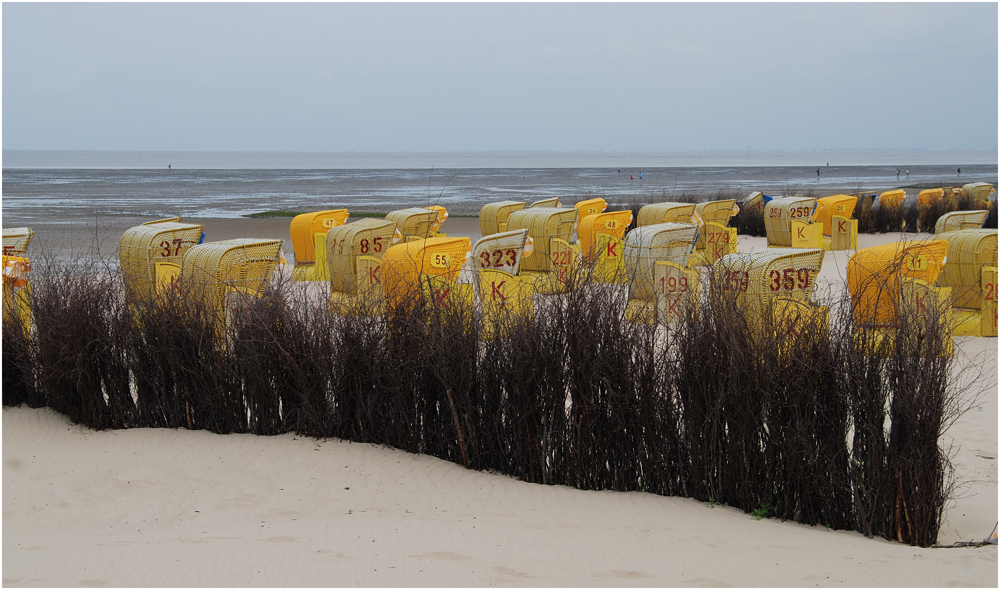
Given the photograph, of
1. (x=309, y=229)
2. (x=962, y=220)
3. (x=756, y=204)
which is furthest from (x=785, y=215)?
(x=309, y=229)

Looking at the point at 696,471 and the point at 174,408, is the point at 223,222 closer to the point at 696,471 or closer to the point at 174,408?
the point at 174,408

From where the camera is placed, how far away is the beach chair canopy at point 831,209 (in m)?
19.9

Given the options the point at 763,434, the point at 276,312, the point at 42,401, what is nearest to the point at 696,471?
the point at 763,434

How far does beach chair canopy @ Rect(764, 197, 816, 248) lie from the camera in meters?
19.5

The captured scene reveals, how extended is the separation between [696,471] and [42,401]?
19.8ft

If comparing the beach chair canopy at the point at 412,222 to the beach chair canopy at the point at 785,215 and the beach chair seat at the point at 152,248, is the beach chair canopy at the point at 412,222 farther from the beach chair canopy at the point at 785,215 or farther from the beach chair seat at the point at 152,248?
the beach chair canopy at the point at 785,215

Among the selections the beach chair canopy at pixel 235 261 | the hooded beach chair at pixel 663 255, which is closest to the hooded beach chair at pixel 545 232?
the hooded beach chair at pixel 663 255

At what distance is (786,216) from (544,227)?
332 inches

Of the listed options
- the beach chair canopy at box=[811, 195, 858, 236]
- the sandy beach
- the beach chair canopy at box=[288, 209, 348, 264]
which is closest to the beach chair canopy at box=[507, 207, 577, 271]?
the beach chair canopy at box=[288, 209, 348, 264]

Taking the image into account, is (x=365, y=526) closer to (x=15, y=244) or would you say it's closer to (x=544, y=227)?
(x=15, y=244)

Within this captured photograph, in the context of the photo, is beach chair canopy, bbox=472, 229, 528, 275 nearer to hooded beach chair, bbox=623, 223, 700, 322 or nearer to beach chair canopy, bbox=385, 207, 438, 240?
hooded beach chair, bbox=623, 223, 700, 322

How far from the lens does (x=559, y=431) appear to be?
5789mm

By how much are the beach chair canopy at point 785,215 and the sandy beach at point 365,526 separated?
13.1m

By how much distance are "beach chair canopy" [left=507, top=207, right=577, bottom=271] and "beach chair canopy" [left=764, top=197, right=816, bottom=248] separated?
7598mm
